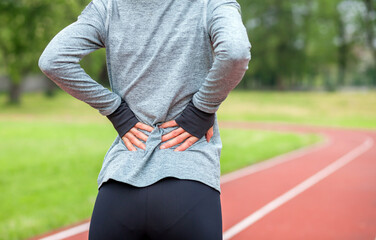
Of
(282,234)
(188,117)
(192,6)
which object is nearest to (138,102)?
(188,117)

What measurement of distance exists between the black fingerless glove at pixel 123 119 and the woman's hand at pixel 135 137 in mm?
14

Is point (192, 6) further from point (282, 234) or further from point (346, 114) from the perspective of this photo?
point (346, 114)

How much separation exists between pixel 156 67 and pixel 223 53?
22 centimetres

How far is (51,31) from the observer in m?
5.99

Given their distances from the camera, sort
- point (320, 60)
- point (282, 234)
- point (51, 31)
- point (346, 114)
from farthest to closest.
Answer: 1. point (320, 60)
2. point (346, 114)
3. point (51, 31)
4. point (282, 234)

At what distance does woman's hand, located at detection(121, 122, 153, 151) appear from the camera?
1350 millimetres

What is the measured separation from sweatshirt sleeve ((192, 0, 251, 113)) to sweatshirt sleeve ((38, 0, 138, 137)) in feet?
0.82

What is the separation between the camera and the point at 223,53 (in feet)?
4.02

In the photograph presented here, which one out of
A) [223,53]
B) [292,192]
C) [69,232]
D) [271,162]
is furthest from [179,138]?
[271,162]

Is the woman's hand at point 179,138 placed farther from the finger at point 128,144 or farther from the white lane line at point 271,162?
the white lane line at point 271,162

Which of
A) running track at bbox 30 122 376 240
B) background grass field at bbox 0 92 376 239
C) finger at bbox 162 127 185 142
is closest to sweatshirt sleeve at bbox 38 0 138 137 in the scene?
finger at bbox 162 127 185 142

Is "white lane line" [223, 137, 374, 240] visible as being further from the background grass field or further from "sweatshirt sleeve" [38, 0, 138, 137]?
"sweatshirt sleeve" [38, 0, 138, 137]

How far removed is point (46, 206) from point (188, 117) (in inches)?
209

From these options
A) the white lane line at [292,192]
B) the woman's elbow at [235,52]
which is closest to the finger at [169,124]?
the woman's elbow at [235,52]
